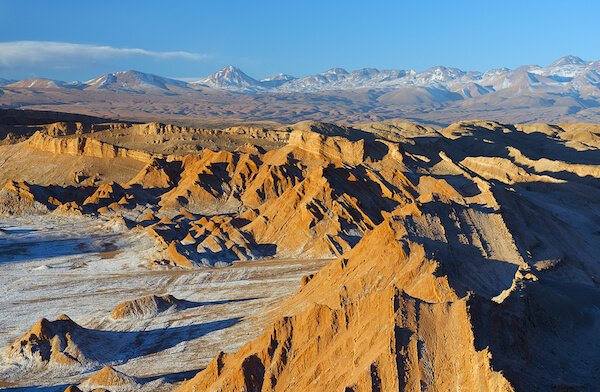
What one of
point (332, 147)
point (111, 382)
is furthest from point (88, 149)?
point (111, 382)

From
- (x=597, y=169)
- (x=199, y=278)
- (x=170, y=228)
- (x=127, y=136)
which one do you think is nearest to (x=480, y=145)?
(x=597, y=169)

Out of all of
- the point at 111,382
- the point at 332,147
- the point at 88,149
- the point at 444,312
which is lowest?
the point at 111,382

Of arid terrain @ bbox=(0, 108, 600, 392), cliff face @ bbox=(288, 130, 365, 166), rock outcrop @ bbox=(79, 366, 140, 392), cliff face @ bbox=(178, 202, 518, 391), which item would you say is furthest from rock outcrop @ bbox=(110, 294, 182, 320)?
cliff face @ bbox=(288, 130, 365, 166)

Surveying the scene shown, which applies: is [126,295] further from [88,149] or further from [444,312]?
[88,149]

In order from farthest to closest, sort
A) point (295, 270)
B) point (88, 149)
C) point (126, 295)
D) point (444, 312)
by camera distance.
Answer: point (88, 149) < point (295, 270) < point (126, 295) < point (444, 312)

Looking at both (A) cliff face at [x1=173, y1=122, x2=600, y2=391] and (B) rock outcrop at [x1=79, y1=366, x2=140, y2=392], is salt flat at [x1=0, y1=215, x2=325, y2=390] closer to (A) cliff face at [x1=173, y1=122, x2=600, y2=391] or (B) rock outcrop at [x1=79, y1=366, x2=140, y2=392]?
(B) rock outcrop at [x1=79, y1=366, x2=140, y2=392]

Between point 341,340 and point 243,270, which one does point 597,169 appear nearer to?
point 243,270

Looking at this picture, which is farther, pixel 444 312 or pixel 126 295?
pixel 126 295
